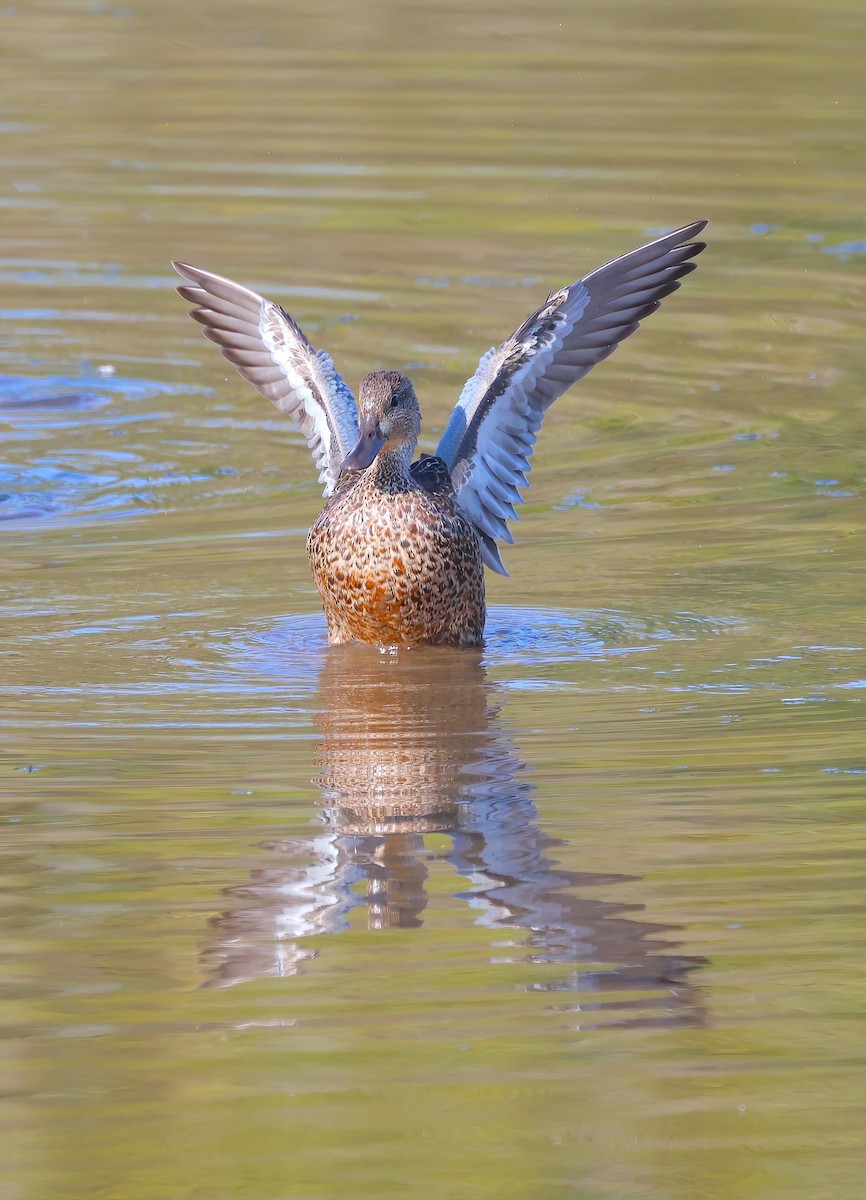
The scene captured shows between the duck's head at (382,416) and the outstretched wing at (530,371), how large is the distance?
303mm

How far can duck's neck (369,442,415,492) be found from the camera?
8.00 metres

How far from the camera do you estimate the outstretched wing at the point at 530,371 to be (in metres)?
8.23

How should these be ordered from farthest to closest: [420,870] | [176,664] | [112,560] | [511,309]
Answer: [511,309] < [112,560] < [176,664] < [420,870]

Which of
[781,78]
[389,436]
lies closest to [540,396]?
[389,436]

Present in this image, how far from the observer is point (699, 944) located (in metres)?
4.81

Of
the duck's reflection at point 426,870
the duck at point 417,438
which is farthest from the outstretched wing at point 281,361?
the duck's reflection at point 426,870

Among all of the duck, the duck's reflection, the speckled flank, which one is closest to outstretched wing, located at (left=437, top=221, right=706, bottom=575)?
the duck

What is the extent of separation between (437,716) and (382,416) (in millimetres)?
1377

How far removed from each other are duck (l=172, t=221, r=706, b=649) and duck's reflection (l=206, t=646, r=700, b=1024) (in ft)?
2.74

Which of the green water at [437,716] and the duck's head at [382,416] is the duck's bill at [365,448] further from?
the green water at [437,716]

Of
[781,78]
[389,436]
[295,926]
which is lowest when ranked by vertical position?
[295,926]

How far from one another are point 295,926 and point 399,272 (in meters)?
9.37

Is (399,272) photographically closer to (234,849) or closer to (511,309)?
(511,309)

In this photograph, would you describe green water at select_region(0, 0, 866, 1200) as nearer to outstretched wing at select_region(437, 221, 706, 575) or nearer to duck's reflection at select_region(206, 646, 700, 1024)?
duck's reflection at select_region(206, 646, 700, 1024)
